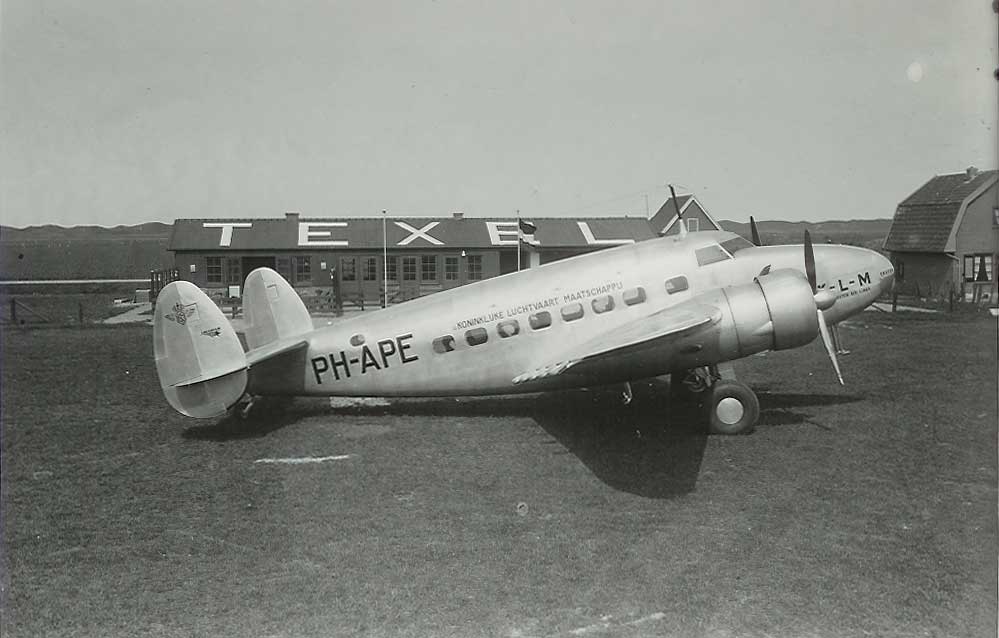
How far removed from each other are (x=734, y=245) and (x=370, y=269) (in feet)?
80.7

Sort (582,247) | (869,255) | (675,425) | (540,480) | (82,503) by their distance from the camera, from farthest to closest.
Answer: (582,247)
(869,255)
(675,425)
(540,480)
(82,503)

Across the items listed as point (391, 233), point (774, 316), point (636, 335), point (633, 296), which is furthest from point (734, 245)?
point (391, 233)

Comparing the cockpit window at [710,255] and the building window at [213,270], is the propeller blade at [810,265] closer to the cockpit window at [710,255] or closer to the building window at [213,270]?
the cockpit window at [710,255]

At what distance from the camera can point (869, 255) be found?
40.8 feet

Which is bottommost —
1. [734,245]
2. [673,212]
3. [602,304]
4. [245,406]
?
[245,406]

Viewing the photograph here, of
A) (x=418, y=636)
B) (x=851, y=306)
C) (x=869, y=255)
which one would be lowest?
(x=418, y=636)

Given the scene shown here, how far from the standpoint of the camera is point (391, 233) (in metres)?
35.0

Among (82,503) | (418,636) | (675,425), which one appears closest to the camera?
(418,636)

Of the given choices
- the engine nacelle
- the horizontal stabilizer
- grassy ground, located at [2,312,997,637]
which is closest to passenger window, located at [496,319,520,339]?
grassy ground, located at [2,312,997,637]

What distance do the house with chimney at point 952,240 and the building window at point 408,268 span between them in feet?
67.5

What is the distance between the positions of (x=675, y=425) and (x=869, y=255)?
4540 mm

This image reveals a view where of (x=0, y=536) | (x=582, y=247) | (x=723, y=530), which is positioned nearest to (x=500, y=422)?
(x=723, y=530)

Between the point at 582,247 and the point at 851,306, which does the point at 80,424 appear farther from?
the point at 582,247

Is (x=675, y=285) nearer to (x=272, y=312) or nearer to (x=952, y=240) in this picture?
(x=272, y=312)
